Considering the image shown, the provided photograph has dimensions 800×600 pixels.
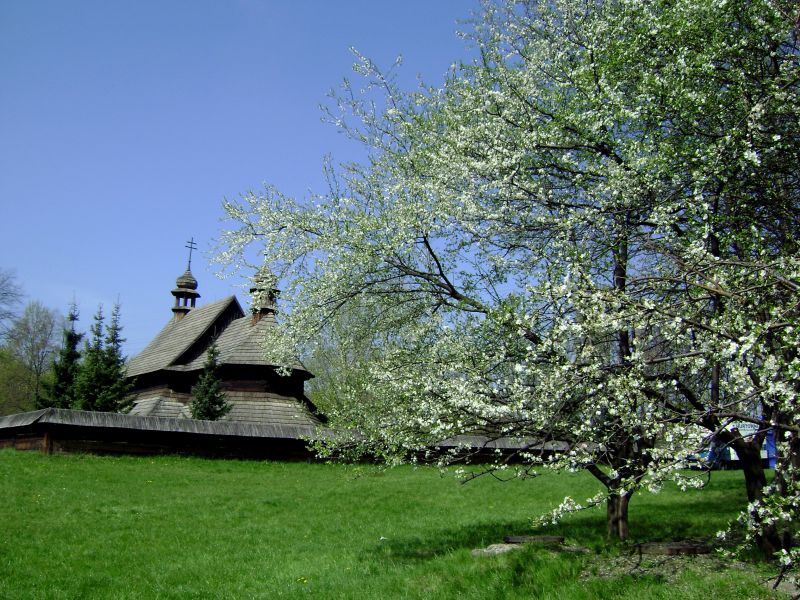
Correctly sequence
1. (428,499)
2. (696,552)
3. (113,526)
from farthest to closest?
(428,499), (113,526), (696,552)

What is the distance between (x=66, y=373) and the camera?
31562 millimetres

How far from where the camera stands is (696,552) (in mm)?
9031

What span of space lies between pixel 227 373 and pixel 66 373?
7.09 meters

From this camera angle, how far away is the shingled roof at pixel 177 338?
36.0m

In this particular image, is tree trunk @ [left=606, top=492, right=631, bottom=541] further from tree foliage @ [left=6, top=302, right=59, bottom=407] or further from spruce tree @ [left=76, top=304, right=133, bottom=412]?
tree foliage @ [left=6, top=302, right=59, bottom=407]

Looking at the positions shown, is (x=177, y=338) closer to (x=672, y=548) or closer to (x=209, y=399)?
(x=209, y=399)

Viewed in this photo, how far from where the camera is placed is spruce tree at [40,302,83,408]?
30.7 m

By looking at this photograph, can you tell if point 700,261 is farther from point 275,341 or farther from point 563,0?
point 275,341

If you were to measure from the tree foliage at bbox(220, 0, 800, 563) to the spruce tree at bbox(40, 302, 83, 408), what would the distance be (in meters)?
22.0

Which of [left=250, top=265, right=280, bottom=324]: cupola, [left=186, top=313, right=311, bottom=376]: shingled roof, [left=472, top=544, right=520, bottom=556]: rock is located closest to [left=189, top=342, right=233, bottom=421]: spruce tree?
[left=186, top=313, right=311, bottom=376]: shingled roof

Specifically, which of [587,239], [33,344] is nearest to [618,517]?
[587,239]

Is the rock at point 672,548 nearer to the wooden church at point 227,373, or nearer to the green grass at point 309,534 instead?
the green grass at point 309,534

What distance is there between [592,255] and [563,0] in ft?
14.5

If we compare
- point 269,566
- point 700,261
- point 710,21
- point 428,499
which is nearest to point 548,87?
point 710,21
